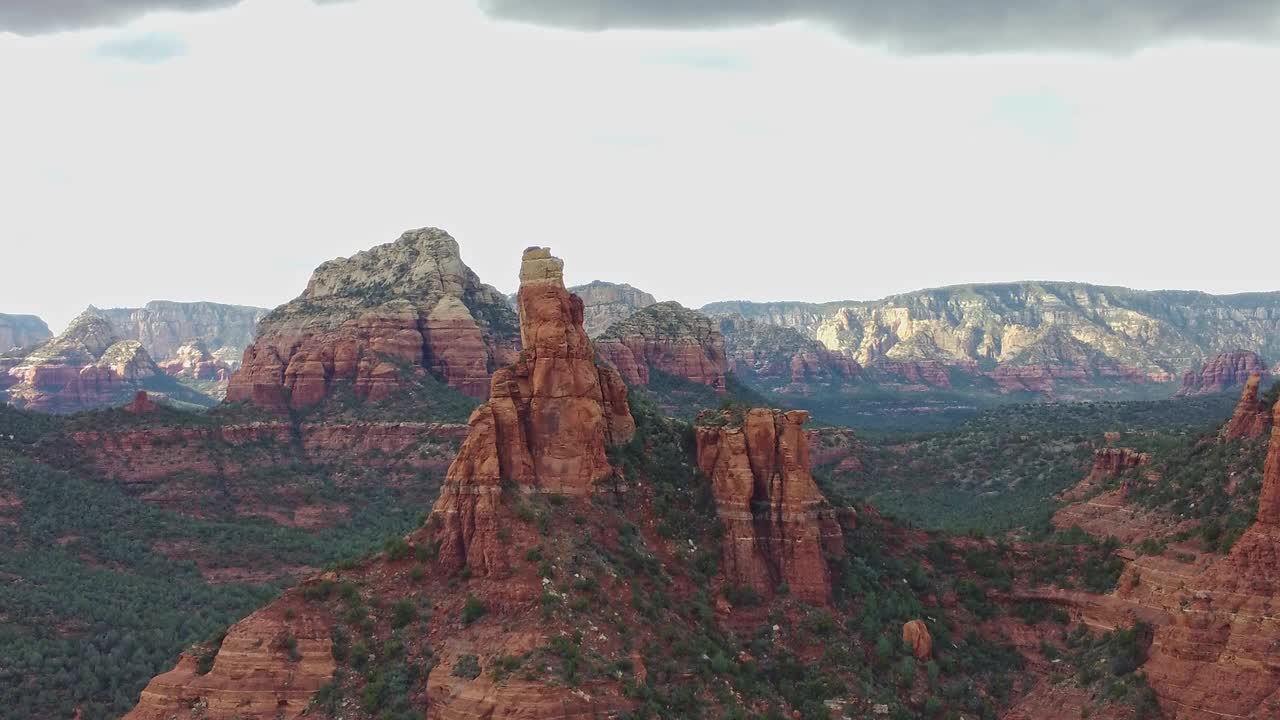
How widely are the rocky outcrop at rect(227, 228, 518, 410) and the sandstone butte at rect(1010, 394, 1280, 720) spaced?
353 ft

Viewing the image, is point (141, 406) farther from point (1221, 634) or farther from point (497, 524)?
point (1221, 634)

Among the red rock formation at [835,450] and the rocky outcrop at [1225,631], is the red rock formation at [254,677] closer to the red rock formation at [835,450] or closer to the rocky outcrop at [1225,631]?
the rocky outcrop at [1225,631]

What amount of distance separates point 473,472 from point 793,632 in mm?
17567

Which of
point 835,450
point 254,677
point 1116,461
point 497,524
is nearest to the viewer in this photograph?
point 254,677

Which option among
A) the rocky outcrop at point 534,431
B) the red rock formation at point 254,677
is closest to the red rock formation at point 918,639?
the rocky outcrop at point 534,431

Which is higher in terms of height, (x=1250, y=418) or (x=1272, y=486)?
(x=1250, y=418)

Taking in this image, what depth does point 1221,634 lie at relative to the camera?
58000 mm

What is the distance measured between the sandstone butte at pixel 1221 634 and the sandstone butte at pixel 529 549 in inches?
630

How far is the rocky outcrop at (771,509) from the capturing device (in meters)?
65.4

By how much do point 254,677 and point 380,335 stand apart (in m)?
107

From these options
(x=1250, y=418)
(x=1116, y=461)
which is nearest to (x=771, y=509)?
(x=1250, y=418)

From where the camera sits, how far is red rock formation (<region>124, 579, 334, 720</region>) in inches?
2140

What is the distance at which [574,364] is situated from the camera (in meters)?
66.1

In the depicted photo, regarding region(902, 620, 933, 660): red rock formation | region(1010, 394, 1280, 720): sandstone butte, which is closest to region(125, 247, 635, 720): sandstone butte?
region(902, 620, 933, 660): red rock formation
